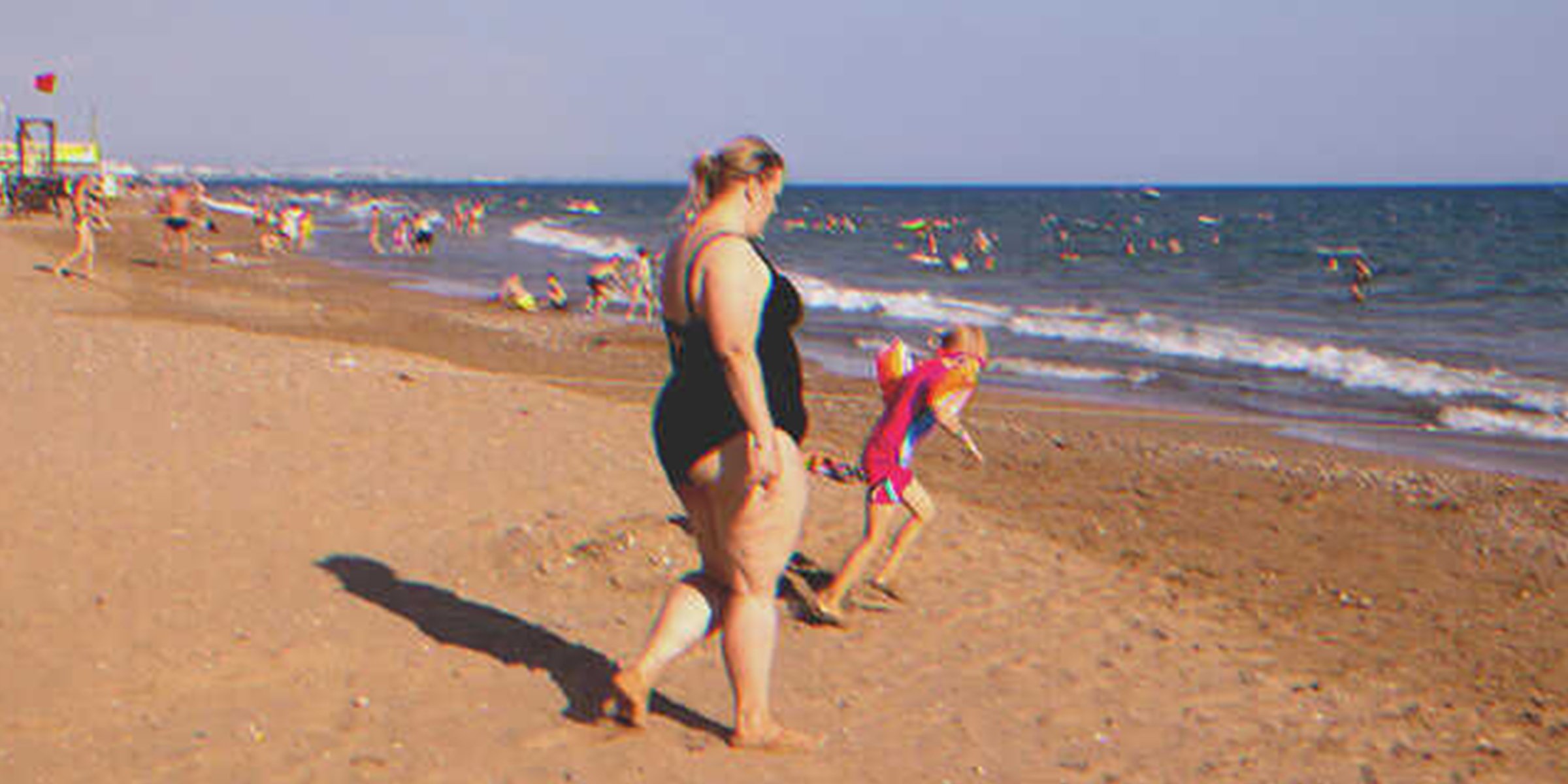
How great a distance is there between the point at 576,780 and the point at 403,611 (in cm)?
159

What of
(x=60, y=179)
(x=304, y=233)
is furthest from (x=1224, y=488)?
(x=60, y=179)

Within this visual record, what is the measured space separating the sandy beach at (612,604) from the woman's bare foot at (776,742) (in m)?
0.04

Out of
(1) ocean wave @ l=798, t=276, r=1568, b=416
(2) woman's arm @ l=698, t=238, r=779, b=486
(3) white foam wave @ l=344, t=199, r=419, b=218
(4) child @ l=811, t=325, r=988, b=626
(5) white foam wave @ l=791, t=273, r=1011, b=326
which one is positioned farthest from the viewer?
(3) white foam wave @ l=344, t=199, r=419, b=218

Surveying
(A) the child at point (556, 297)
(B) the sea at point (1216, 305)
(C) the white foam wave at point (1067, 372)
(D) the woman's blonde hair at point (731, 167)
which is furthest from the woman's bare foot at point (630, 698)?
(A) the child at point (556, 297)

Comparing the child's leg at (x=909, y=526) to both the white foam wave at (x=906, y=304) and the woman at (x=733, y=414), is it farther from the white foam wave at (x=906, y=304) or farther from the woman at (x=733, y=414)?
the white foam wave at (x=906, y=304)

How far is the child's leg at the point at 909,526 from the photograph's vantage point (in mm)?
5480

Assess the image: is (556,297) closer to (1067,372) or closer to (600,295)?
(600,295)

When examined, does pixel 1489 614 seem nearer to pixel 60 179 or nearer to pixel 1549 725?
pixel 1549 725

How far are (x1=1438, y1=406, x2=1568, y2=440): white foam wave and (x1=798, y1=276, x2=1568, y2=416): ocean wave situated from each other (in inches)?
22.3

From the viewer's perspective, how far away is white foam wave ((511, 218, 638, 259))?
43219 millimetres

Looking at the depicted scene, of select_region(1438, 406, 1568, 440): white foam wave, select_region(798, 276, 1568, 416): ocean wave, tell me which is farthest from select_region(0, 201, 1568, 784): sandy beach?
select_region(798, 276, 1568, 416): ocean wave

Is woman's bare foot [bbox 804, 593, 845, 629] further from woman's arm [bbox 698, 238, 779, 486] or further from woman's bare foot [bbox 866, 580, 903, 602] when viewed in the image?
woman's arm [bbox 698, 238, 779, 486]

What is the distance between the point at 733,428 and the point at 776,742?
101cm

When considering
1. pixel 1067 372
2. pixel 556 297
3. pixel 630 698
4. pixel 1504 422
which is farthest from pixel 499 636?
pixel 556 297
